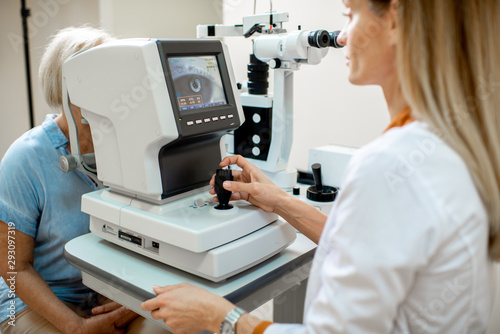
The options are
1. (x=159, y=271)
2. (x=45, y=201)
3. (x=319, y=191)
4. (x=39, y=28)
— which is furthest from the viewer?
(x=39, y=28)

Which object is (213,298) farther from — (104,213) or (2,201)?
(2,201)

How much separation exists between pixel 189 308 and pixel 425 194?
50 cm

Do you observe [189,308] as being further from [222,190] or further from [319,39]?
[319,39]

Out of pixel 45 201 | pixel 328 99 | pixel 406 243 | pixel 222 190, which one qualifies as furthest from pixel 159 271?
pixel 328 99

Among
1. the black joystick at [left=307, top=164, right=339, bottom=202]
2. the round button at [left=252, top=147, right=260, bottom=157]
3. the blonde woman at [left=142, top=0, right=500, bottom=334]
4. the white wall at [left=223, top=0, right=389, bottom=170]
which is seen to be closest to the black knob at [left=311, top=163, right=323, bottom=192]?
the black joystick at [left=307, top=164, right=339, bottom=202]

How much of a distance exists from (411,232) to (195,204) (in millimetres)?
596

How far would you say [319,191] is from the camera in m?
1.47

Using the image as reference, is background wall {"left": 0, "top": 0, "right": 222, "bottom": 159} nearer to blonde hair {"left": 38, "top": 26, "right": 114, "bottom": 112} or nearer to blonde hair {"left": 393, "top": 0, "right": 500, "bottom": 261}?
blonde hair {"left": 38, "top": 26, "right": 114, "bottom": 112}

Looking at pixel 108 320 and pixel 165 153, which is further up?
pixel 165 153

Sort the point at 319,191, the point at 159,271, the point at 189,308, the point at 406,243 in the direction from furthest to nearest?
1. the point at 319,191
2. the point at 159,271
3. the point at 189,308
4. the point at 406,243

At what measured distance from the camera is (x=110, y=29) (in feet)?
8.50

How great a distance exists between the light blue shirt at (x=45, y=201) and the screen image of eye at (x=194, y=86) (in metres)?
0.51

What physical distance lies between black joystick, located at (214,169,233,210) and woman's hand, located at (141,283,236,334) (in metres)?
0.22

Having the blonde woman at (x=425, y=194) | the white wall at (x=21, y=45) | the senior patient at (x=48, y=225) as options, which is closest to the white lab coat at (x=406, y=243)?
the blonde woman at (x=425, y=194)
